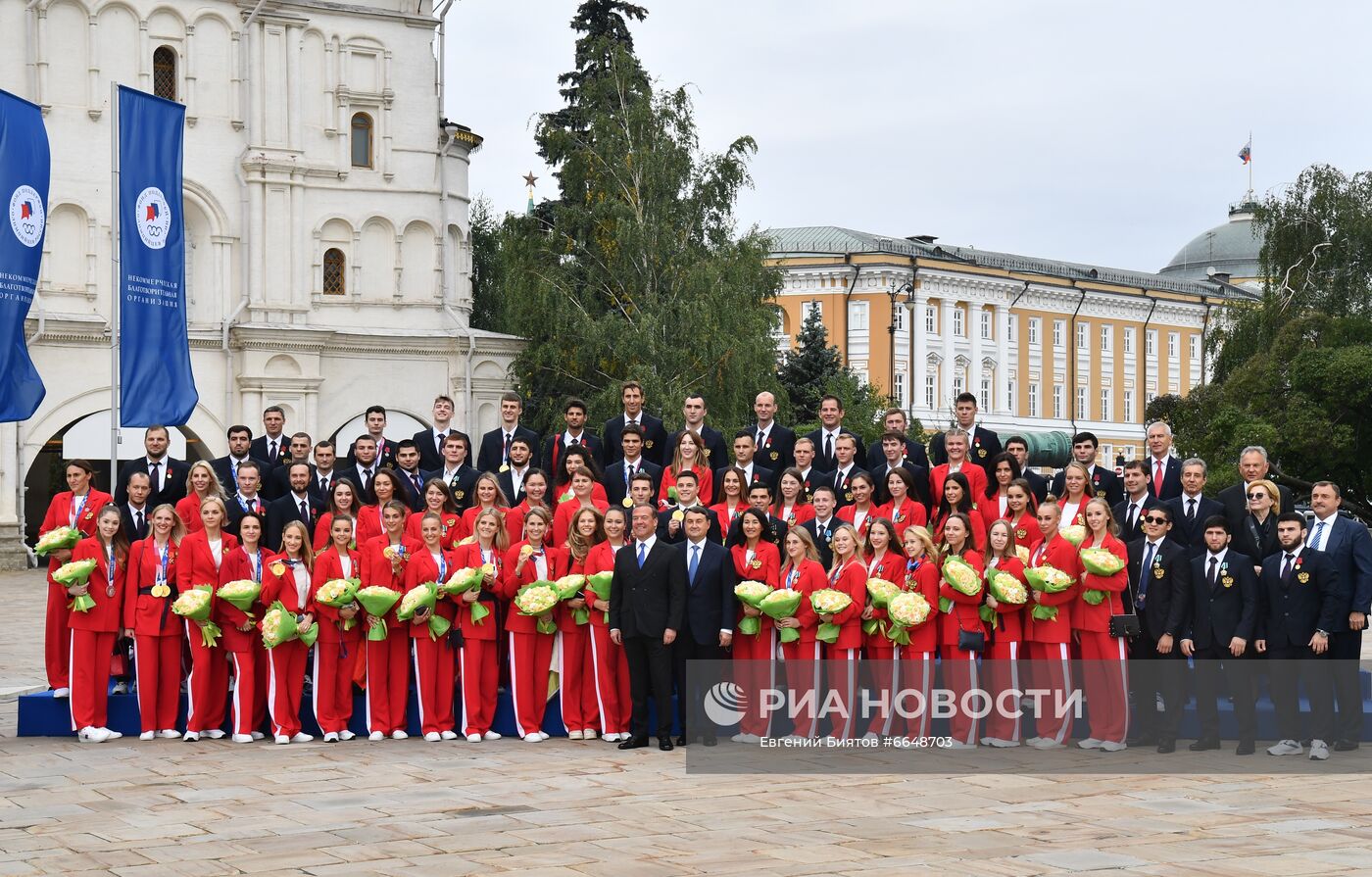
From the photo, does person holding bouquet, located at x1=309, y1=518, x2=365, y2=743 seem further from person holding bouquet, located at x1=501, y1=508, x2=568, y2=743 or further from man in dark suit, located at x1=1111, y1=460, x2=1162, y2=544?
man in dark suit, located at x1=1111, y1=460, x2=1162, y2=544

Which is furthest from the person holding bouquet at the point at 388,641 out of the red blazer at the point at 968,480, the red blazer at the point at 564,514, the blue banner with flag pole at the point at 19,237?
the red blazer at the point at 968,480

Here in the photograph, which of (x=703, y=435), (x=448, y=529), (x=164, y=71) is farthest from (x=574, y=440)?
(x=164, y=71)

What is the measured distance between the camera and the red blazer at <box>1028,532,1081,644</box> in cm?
1279

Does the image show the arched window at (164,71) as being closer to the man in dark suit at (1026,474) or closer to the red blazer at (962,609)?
the man in dark suit at (1026,474)

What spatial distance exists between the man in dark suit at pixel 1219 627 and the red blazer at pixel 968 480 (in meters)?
1.92

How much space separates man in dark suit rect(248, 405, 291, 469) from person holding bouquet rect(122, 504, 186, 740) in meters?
2.57

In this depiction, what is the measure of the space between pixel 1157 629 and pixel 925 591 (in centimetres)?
172

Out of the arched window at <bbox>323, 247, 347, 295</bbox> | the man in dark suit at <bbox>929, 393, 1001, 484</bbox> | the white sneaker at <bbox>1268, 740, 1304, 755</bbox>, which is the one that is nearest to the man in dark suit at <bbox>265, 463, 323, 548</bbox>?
the man in dark suit at <bbox>929, 393, 1001, 484</bbox>

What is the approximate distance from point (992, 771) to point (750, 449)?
4.02 metres

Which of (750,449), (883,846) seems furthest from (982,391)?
(883,846)

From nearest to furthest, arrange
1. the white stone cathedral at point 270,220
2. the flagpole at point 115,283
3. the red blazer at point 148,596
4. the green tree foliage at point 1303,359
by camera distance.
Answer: the red blazer at point 148,596 → the flagpole at point 115,283 → the white stone cathedral at point 270,220 → the green tree foliage at point 1303,359

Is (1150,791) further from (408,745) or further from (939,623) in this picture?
(408,745)

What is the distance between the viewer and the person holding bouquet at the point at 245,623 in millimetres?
13109

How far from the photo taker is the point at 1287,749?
1254cm
